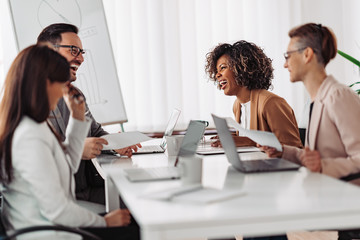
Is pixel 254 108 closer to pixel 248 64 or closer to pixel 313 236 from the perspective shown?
pixel 248 64

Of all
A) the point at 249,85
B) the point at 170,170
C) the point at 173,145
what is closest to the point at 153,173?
the point at 170,170

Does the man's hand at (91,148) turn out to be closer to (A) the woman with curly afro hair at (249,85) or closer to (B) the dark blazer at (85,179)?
(B) the dark blazer at (85,179)

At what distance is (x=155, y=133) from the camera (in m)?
4.21

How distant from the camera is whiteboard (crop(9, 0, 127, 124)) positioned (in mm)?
3648

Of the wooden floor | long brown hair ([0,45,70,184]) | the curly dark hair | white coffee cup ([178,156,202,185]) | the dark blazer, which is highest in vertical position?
long brown hair ([0,45,70,184])

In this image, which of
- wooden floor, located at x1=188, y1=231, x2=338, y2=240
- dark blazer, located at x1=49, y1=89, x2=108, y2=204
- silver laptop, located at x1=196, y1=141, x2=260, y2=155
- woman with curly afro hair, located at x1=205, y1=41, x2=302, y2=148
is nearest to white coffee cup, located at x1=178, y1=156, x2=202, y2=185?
silver laptop, located at x1=196, y1=141, x2=260, y2=155

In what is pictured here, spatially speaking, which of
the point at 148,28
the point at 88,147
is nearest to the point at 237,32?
the point at 148,28

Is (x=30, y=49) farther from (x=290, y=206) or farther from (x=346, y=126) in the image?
(x=346, y=126)

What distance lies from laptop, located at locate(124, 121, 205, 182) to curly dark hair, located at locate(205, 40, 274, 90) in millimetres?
822

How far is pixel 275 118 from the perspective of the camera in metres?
2.69

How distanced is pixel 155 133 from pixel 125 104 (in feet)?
1.13

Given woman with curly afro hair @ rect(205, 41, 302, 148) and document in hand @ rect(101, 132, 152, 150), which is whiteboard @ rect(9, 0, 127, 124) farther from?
document in hand @ rect(101, 132, 152, 150)

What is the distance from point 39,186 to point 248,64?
1.79 m

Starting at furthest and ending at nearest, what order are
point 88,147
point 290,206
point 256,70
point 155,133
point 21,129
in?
point 155,133, point 256,70, point 88,147, point 21,129, point 290,206
